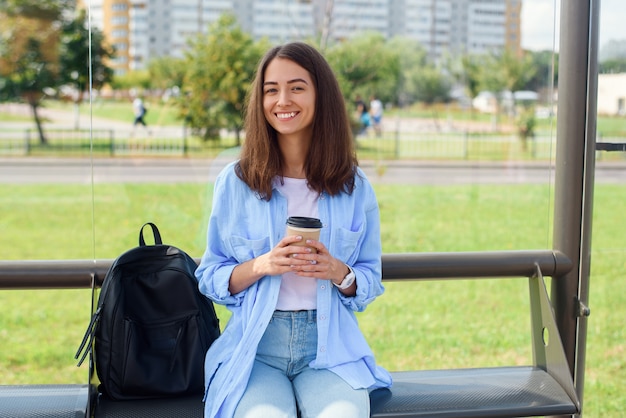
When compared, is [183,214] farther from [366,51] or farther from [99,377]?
[99,377]

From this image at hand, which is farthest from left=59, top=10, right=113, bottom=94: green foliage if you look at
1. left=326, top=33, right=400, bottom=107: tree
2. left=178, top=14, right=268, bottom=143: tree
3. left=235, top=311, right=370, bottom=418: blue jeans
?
left=235, top=311, right=370, bottom=418: blue jeans

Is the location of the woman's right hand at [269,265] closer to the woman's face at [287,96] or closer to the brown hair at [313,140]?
the brown hair at [313,140]

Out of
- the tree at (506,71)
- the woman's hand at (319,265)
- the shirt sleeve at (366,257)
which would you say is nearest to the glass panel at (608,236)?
the shirt sleeve at (366,257)

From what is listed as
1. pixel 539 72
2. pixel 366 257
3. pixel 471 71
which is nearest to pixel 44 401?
pixel 366 257

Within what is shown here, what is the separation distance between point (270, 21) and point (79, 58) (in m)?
2.00

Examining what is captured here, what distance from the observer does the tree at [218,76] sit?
7.38 m

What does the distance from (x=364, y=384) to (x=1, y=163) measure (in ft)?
20.8

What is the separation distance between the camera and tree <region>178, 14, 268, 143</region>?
7383 mm

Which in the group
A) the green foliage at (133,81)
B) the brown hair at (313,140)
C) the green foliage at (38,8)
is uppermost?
the green foliage at (38,8)

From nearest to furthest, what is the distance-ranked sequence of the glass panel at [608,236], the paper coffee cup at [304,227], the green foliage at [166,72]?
the paper coffee cup at [304,227]
the glass panel at [608,236]
the green foliage at [166,72]

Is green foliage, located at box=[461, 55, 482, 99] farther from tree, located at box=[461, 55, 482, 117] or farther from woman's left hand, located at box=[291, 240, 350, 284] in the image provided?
woman's left hand, located at box=[291, 240, 350, 284]

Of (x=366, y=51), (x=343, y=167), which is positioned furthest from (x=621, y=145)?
(x=366, y=51)

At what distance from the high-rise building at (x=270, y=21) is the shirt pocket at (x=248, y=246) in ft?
16.4

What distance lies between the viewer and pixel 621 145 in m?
2.86
